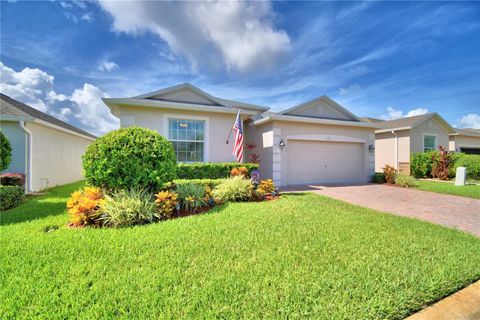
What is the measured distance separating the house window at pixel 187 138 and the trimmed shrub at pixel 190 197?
139 inches

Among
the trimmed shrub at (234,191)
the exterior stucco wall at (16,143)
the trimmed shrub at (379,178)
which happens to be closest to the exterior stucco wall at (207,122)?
the trimmed shrub at (234,191)

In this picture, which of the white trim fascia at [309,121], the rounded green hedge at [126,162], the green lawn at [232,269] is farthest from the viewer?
the white trim fascia at [309,121]

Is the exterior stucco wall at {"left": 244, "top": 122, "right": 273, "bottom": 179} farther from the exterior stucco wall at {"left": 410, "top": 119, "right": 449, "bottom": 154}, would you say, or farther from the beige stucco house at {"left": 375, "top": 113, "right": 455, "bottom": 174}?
the exterior stucco wall at {"left": 410, "top": 119, "right": 449, "bottom": 154}

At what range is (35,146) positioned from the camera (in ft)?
30.9

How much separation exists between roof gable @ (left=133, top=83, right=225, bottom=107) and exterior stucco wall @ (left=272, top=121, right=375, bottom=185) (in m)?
3.39

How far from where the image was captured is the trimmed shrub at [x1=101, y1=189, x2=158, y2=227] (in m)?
4.59

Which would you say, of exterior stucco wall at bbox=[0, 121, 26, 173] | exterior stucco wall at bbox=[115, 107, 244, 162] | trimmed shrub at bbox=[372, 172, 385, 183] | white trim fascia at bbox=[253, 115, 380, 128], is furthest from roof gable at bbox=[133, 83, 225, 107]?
trimmed shrub at bbox=[372, 172, 385, 183]

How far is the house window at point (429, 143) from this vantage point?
17.0m

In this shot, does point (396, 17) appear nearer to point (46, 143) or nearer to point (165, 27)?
point (165, 27)

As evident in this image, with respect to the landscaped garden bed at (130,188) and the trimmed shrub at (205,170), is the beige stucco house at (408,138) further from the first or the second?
the landscaped garden bed at (130,188)

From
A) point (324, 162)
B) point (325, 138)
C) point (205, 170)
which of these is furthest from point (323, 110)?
point (205, 170)

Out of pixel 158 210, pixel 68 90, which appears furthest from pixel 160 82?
pixel 158 210

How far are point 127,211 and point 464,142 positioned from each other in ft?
95.5

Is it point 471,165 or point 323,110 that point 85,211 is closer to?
point 323,110
